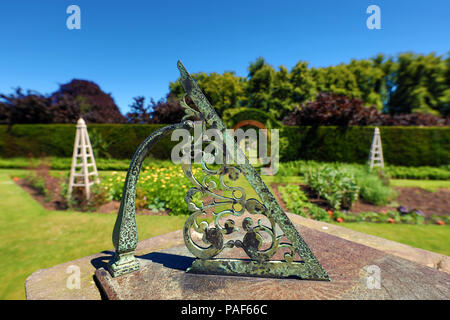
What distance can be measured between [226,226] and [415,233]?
455cm

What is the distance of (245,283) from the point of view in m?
1.89

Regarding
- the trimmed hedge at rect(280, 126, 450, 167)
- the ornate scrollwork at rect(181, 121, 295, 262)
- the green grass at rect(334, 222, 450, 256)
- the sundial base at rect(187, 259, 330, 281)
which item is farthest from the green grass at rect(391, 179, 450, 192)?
the ornate scrollwork at rect(181, 121, 295, 262)

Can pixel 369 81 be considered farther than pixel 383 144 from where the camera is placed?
Yes

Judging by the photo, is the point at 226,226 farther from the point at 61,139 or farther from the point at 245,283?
the point at 61,139

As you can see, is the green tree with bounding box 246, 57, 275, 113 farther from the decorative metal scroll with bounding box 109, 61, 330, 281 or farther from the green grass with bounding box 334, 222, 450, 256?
the decorative metal scroll with bounding box 109, 61, 330, 281

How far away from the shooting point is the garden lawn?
10.3 ft

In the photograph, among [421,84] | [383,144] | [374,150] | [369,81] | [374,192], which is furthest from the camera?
[369,81]

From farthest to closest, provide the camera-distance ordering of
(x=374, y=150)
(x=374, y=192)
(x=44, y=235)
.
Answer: (x=374, y=150) < (x=374, y=192) < (x=44, y=235)

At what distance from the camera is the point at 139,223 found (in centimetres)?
481

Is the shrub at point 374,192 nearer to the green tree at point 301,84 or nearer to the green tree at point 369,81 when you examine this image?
the green tree at point 301,84

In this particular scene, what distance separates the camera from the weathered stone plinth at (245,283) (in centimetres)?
173

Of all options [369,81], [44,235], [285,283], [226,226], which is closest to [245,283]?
[285,283]

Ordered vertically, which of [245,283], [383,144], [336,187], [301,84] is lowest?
[245,283]

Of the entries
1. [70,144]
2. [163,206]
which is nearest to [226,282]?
[163,206]
